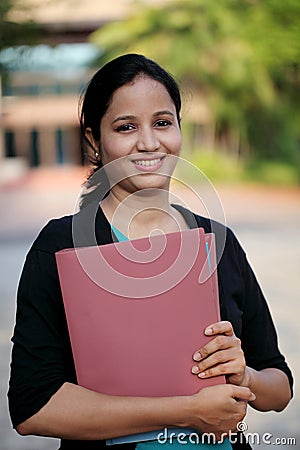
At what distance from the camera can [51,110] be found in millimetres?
27875

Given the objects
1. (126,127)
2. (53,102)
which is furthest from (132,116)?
(53,102)

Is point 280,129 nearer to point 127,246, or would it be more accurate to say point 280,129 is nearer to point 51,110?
point 51,110

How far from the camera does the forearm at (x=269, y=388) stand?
1.18m

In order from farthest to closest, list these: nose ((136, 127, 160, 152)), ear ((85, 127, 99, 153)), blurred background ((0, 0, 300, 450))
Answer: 1. blurred background ((0, 0, 300, 450))
2. ear ((85, 127, 99, 153))
3. nose ((136, 127, 160, 152))

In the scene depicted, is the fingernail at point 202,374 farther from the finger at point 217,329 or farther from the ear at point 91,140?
the ear at point 91,140

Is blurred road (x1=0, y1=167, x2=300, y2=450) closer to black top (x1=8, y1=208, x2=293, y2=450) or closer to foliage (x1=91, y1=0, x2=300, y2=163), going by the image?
black top (x1=8, y1=208, x2=293, y2=450)

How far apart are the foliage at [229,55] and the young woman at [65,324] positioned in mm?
18148

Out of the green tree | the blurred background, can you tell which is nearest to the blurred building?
the blurred background

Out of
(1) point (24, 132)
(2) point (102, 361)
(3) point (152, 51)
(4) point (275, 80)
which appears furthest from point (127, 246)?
(1) point (24, 132)

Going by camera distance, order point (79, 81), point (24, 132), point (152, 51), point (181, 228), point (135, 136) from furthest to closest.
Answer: point (24, 132) < point (79, 81) < point (152, 51) < point (181, 228) < point (135, 136)

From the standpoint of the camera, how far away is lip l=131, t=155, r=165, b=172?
1140 mm

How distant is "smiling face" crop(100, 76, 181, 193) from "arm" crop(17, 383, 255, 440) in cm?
34

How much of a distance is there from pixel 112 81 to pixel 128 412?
0.53m

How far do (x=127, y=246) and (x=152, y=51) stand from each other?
1990 cm
